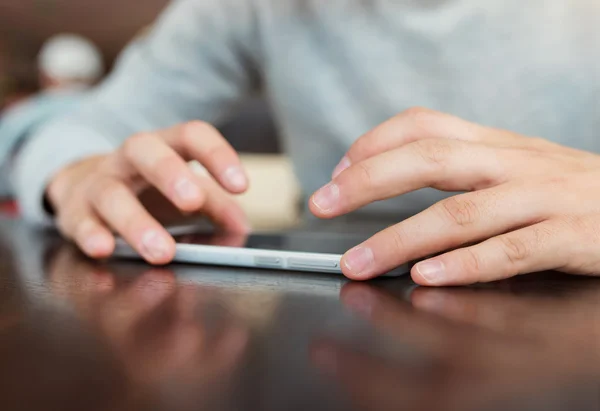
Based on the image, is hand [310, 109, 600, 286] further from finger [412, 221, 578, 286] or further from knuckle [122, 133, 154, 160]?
knuckle [122, 133, 154, 160]

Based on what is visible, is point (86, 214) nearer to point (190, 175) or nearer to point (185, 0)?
point (190, 175)

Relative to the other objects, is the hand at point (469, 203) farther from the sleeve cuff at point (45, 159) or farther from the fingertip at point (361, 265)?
the sleeve cuff at point (45, 159)

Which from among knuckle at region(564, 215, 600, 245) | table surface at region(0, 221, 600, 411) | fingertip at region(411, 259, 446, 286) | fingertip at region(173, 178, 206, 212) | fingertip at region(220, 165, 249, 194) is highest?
fingertip at region(220, 165, 249, 194)

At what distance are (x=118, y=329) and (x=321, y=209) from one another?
0.53 feet

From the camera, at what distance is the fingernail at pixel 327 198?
363mm

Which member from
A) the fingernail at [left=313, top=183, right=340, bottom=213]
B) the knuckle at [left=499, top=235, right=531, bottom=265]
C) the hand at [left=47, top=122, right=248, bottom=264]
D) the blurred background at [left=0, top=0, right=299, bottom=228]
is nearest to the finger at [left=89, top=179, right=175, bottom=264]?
the hand at [left=47, top=122, right=248, bottom=264]

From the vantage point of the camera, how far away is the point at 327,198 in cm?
36

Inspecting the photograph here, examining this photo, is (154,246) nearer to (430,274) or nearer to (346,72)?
(430,274)

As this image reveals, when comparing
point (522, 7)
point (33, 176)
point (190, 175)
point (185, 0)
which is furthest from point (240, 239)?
point (185, 0)

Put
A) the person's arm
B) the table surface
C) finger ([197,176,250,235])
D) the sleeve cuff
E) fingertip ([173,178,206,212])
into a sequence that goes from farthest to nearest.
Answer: the person's arm
the sleeve cuff
finger ([197,176,250,235])
fingertip ([173,178,206,212])
the table surface

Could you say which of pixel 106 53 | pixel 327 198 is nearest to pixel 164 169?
pixel 327 198

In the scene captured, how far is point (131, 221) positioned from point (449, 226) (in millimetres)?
236

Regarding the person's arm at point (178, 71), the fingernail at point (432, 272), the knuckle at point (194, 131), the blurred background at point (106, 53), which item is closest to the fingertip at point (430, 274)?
the fingernail at point (432, 272)

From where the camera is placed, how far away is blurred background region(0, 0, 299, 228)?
6.22 feet
